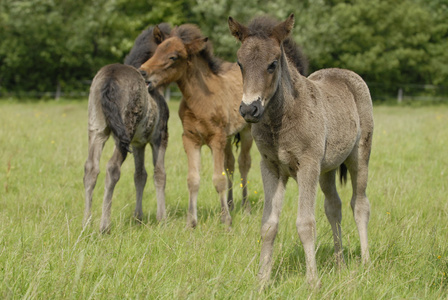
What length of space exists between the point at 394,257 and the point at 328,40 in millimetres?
26848

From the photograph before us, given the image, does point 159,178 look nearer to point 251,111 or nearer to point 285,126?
point 285,126

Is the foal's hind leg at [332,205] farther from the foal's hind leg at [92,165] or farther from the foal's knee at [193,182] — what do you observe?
the foal's hind leg at [92,165]

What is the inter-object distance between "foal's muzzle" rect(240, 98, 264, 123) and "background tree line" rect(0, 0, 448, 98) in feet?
72.1

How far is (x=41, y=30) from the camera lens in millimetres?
28234

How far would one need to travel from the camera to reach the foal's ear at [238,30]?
339cm

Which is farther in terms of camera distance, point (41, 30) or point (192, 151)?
point (41, 30)

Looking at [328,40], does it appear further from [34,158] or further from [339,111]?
[339,111]

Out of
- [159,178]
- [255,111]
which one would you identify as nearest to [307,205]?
[255,111]

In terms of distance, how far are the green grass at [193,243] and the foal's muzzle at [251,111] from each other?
93cm

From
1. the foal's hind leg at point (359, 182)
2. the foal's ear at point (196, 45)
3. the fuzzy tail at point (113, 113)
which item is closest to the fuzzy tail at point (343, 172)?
the foal's hind leg at point (359, 182)

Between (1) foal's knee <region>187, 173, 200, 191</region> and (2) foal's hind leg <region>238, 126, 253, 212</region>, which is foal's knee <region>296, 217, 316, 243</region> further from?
(2) foal's hind leg <region>238, 126, 253, 212</region>

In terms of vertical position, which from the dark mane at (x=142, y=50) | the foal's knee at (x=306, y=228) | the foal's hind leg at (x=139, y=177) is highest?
the dark mane at (x=142, y=50)

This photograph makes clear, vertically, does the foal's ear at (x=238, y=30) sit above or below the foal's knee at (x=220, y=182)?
above

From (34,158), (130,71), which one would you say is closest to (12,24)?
(34,158)
